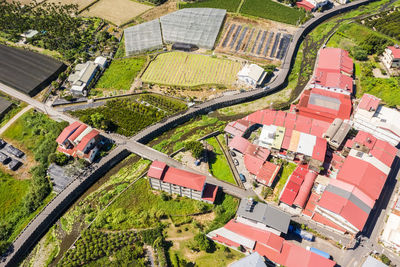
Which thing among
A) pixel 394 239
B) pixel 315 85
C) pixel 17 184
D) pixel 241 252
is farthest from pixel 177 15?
pixel 394 239

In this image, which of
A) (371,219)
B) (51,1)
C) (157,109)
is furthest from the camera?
(51,1)

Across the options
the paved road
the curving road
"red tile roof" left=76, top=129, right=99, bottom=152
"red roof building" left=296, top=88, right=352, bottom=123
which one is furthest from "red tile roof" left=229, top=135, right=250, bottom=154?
the paved road

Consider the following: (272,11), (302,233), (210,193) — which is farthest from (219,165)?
(272,11)

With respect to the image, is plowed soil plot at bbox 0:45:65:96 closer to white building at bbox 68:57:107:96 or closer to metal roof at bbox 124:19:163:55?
white building at bbox 68:57:107:96

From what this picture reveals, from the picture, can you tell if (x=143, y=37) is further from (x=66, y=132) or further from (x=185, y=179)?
(x=185, y=179)

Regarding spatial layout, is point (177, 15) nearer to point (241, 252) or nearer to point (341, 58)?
point (341, 58)

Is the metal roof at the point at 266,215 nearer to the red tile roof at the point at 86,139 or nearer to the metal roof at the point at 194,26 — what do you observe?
the red tile roof at the point at 86,139
